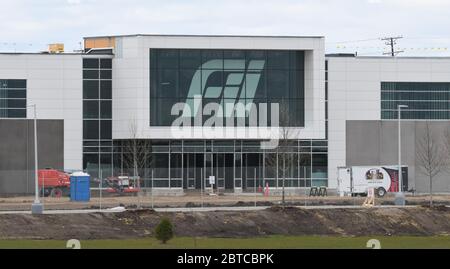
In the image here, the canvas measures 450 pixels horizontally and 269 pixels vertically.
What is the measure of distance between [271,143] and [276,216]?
104 feet

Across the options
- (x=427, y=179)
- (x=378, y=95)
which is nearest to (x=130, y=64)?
Result: (x=378, y=95)

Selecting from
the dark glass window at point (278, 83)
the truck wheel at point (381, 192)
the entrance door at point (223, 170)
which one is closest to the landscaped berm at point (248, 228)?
the truck wheel at point (381, 192)

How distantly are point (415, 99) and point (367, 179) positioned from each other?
11.4 metres

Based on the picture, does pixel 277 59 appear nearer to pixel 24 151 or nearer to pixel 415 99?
pixel 415 99

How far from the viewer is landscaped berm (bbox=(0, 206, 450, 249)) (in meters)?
43.1

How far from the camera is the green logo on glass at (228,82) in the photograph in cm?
8525

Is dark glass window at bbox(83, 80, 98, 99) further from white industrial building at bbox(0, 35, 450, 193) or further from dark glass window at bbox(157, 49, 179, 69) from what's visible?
dark glass window at bbox(157, 49, 179, 69)

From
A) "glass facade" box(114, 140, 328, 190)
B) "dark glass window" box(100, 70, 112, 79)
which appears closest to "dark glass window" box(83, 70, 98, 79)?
"dark glass window" box(100, 70, 112, 79)

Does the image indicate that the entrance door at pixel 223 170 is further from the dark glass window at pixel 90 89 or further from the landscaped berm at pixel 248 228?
the landscaped berm at pixel 248 228

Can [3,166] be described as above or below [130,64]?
below
